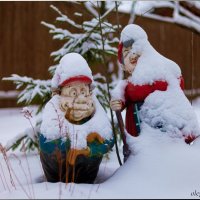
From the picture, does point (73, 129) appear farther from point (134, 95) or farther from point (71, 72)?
point (134, 95)

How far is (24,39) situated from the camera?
843 centimetres

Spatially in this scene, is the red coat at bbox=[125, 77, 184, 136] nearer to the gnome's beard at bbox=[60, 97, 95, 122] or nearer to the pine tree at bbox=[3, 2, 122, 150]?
the gnome's beard at bbox=[60, 97, 95, 122]

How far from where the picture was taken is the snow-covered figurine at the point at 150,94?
2701 mm

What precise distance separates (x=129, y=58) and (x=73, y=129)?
28.5 inches

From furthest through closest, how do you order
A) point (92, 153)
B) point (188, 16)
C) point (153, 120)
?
point (188, 16)
point (153, 120)
point (92, 153)

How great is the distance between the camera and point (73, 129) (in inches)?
98.4

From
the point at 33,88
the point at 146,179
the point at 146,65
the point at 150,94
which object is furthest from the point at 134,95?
the point at 33,88

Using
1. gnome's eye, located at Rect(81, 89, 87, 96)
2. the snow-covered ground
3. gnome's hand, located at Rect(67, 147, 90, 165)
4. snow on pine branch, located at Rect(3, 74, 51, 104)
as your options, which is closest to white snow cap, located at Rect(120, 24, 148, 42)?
gnome's eye, located at Rect(81, 89, 87, 96)

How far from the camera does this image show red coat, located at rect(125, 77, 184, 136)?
274 centimetres

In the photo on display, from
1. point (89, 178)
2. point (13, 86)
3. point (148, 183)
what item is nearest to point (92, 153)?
point (89, 178)

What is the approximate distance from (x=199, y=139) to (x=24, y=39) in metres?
6.28

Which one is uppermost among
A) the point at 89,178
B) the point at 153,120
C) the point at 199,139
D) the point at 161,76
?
the point at 161,76

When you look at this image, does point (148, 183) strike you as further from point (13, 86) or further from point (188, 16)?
point (13, 86)

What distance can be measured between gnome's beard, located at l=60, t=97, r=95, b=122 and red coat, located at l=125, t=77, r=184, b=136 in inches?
14.0
